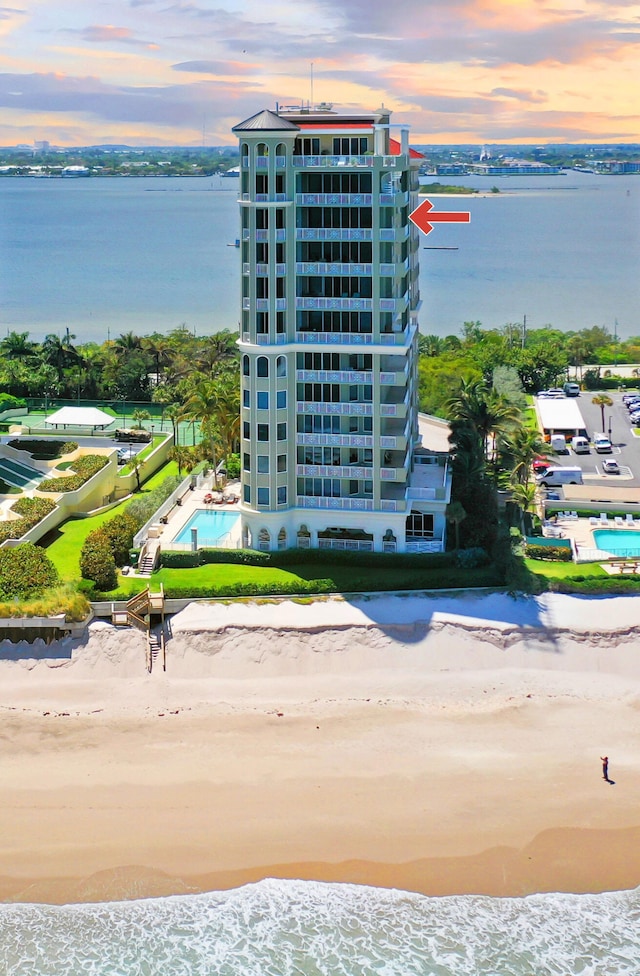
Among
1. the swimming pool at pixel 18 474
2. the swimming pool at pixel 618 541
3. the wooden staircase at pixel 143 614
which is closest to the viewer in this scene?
the wooden staircase at pixel 143 614

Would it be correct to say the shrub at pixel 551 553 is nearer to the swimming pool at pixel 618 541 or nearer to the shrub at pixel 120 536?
the swimming pool at pixel 618 541

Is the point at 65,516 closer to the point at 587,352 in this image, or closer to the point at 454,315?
the point at 587,352

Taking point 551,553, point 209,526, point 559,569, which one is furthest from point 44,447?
point 559,569

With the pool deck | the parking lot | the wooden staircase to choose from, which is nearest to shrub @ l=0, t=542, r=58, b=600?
the wooden staircase

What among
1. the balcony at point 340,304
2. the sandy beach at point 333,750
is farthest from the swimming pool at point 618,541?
the balcony at point 340,304

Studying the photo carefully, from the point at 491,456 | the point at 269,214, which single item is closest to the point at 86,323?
the point at 491,456

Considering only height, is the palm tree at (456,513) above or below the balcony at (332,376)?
below

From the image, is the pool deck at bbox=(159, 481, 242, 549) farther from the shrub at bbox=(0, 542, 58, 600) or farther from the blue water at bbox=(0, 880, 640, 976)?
the blue water at bbox=(0, 880, 640, 976)
